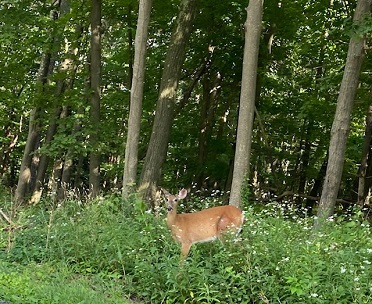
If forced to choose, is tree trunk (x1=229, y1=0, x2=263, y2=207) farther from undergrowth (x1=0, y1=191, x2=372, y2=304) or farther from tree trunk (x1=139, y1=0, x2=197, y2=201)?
tree trunk (x1=139, y1=0, x2=197, y2=201)

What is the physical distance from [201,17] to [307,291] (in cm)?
1192

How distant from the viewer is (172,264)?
665cm

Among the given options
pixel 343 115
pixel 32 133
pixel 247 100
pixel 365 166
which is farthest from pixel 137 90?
pixel 365 166

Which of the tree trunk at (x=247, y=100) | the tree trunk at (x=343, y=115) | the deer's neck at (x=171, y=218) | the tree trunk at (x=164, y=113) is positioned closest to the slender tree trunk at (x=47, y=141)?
the tree trunk at (x=164, y=113)

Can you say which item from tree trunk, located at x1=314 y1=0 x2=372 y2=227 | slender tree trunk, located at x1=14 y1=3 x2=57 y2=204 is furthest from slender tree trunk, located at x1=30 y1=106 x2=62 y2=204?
tree trunk, located at x1=314 y1=0 x2=372 y2=227

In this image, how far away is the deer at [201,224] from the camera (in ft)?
24.0

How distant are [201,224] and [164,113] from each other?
15.0 ft

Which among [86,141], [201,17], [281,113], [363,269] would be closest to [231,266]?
[363,269]

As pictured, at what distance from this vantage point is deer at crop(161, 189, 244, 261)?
7320 mm

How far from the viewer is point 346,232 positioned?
7.28m

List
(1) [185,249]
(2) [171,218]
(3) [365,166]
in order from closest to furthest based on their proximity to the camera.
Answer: (1) [185,249]
(2) [171,218]
(3) [365,166]

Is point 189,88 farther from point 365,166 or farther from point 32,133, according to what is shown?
point 365,166

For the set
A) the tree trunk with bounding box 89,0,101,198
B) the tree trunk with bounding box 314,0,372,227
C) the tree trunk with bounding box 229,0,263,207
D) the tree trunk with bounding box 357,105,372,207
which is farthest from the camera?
the tree trunk with bounding box 357,105,372,207

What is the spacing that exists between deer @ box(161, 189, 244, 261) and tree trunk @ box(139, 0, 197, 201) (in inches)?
146
